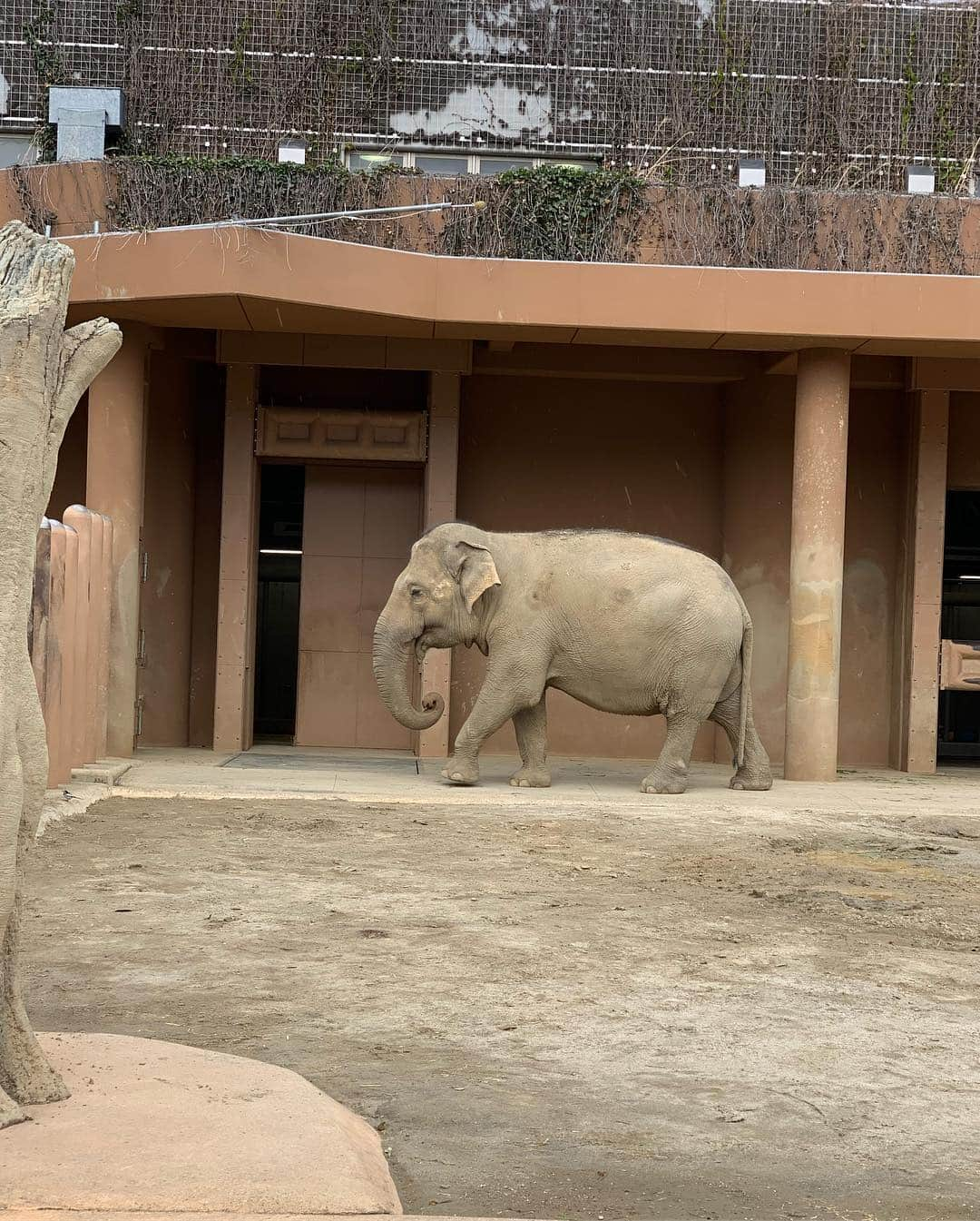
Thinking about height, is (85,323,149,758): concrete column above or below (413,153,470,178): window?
below

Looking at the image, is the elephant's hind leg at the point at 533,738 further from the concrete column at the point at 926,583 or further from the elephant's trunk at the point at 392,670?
the concrete column at the point at 926,583

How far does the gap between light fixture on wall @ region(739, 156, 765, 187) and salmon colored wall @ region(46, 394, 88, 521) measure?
22.1 feet

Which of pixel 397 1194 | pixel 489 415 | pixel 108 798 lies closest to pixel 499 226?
pixel 489 415

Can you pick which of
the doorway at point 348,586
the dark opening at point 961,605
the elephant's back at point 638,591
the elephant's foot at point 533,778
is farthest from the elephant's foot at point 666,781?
the dark opening at point 961,605

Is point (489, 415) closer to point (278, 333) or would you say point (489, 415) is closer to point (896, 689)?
point (278, 333)

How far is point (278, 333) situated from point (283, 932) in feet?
27.9

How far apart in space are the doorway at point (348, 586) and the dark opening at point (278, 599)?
216cm

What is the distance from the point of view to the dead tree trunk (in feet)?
11.9

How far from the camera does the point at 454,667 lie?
14320 mm

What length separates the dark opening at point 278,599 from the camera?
17250 millimetres

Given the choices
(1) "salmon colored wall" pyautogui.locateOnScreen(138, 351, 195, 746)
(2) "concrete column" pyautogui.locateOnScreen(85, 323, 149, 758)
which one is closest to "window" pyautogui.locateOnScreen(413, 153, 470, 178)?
(1) "salmon colored wall" pyautogui.locateOnScreen(138, 351, 195, 746)

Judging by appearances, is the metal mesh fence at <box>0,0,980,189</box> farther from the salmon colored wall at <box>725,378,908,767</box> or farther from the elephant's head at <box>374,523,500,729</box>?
the elephant's head at <box>374,523,500,729</box>

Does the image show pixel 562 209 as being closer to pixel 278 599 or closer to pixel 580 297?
pixel 580 297

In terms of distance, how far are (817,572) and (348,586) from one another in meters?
4.67
